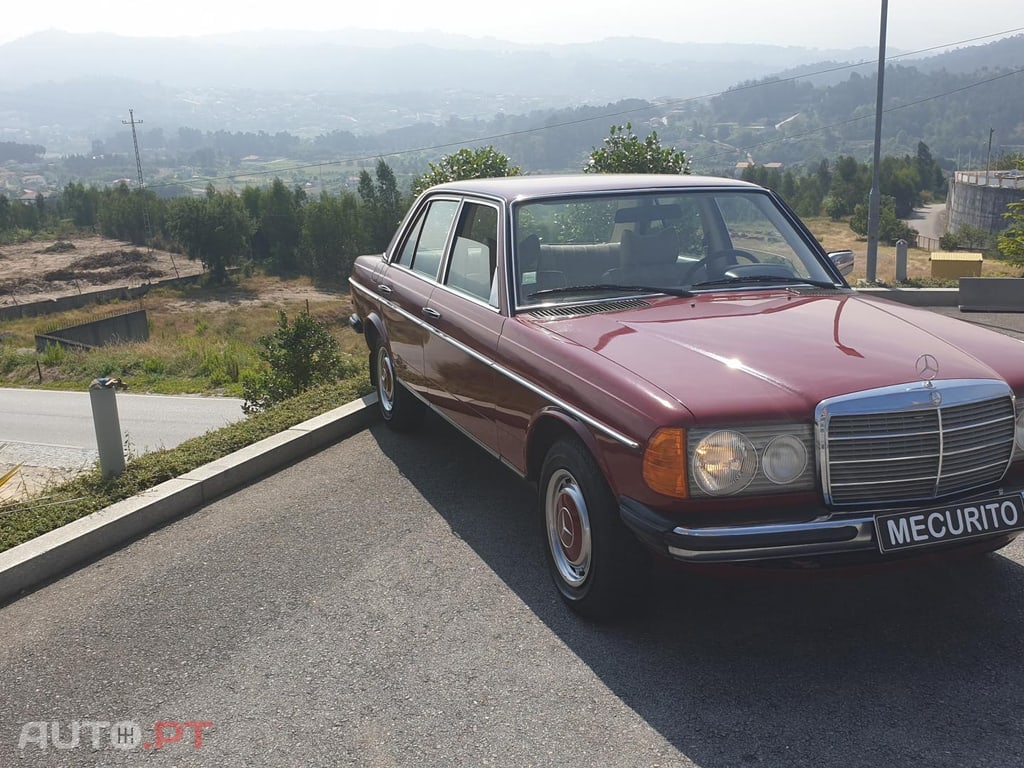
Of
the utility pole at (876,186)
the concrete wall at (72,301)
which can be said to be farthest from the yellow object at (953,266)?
the concrete wall at (72,301)

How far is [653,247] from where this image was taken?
15.7ft

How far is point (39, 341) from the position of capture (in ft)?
121

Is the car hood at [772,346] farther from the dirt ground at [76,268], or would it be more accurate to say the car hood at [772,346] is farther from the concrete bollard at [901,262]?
the dirt ground at [76,268]

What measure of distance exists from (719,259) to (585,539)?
1.87 metres

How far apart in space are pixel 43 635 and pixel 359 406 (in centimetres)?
348

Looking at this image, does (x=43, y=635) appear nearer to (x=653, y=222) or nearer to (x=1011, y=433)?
(x=653, y=222)

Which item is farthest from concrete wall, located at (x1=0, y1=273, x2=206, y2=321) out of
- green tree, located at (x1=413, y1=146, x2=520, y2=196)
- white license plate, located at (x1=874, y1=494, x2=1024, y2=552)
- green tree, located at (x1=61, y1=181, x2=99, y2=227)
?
white license plate, located at (x1=874, y1=494, x2=1024, y2=552)

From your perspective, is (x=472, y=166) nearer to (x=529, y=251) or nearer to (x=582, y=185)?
(x=582, y=185)

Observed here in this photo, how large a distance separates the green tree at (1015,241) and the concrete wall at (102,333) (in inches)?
1239

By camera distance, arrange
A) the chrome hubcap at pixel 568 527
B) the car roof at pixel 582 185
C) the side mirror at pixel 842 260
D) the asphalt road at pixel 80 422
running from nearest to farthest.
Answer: the chrome hubcap at pixel 568 527
the car roof at pixel 582 185
the side mirror at pixel 842 260
the asphalt road at pixel 80 422

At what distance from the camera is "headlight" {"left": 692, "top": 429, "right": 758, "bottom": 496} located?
3189 millimetres

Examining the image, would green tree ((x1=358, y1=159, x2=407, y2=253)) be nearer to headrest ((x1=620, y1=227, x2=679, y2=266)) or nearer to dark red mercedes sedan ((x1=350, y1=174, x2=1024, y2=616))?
dark red mercedes sedan ((x1=350, y1=174, x2=1024, y2=616))

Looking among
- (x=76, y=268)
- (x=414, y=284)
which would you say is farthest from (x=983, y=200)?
(x=76, y=268)

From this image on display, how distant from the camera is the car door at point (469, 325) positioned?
15.2 ft
